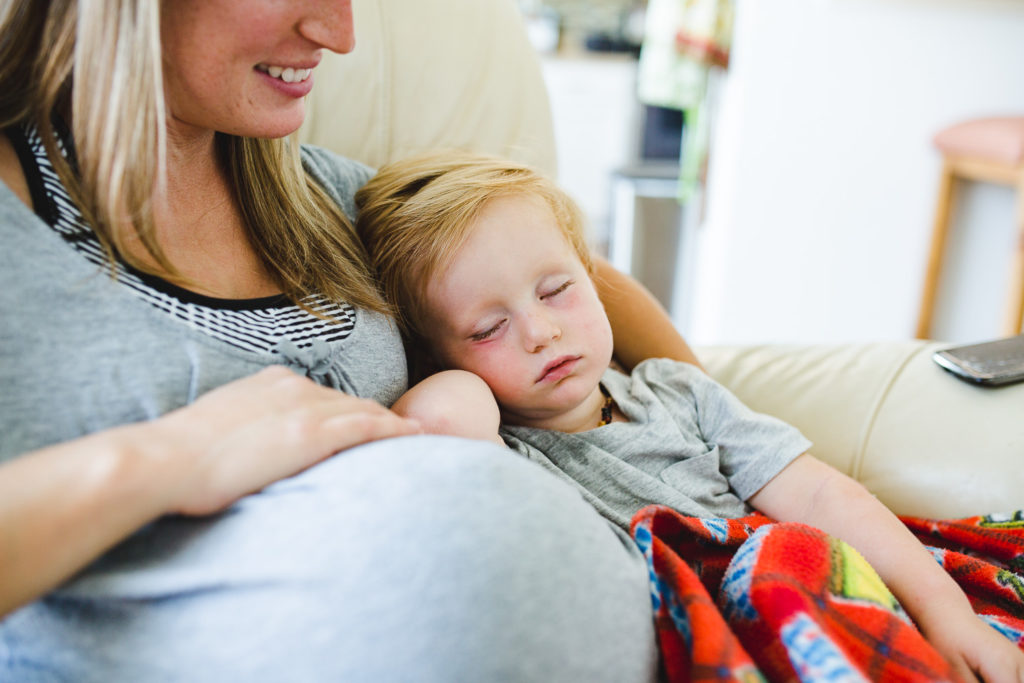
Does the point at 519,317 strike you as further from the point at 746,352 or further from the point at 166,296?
the point at 746,352

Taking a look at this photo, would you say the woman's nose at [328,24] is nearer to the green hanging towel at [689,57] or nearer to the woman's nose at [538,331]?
the woman's nose at [538,331]

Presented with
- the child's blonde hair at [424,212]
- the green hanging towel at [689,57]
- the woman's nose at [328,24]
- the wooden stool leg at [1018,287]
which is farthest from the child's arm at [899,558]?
the green hanging towel at [689,57]

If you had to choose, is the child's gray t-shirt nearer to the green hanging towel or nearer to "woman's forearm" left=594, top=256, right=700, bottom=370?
"woman's forearm" left=594, top=256, right=700, bottom=370

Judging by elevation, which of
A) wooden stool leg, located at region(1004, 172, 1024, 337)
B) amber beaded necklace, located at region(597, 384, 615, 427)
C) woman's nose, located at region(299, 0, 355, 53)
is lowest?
wooden stool leg, located at region(1004, 172, 1024, 337)

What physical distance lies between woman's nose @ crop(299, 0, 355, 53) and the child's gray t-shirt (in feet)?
1.35

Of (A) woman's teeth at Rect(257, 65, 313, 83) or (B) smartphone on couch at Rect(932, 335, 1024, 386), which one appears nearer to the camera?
(A) woman's teeth at Rect(257, 65, 313, 83)

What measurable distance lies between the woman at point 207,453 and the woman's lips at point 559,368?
0.18 m

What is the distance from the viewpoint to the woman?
409mm

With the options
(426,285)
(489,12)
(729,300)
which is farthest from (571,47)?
(426,285)

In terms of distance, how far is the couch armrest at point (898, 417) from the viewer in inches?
33.3

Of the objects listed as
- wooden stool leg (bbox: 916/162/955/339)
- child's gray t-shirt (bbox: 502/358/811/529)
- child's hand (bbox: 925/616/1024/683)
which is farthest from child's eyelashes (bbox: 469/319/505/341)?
wooden stool leg (bbox: 916/162/955/339)

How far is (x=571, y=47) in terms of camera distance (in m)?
4.58

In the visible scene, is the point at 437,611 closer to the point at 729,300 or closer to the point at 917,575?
the point at 917,575

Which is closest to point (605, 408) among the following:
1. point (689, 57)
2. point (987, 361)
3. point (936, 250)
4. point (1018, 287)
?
point (987, 361)
